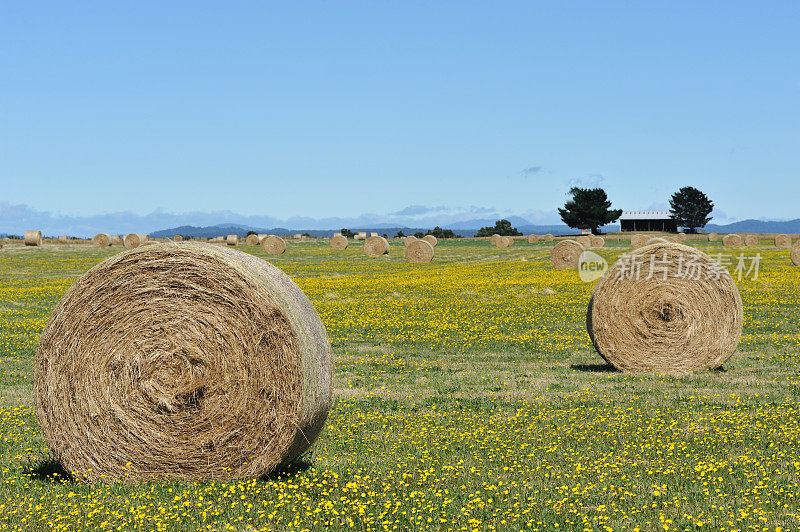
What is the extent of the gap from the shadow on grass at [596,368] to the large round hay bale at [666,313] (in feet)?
0.94

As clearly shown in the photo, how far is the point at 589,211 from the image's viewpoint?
122250 mm

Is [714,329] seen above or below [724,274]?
below

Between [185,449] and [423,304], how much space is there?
74.0 ft

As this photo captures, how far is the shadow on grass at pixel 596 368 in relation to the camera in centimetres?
1697

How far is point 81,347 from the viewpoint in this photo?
30.6 feet

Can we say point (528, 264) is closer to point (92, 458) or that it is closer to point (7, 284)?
point (7, 284)

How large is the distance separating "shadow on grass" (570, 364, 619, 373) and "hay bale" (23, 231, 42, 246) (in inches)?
2570

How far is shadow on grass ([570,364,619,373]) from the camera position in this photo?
668 inches

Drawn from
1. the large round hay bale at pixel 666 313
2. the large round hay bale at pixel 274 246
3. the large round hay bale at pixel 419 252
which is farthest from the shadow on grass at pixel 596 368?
the large round hay bale at pixel 274 246

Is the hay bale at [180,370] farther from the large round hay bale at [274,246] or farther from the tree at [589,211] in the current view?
the tree at [589,211]

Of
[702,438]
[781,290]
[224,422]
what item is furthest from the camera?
[781,290]

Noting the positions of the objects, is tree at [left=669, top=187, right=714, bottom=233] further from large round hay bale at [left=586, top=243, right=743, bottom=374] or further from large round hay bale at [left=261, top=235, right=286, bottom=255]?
large round hay bale at [left=586, top=243, right=743, bottom=374]

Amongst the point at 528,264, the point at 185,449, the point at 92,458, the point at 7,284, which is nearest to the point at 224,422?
the point at 185,449

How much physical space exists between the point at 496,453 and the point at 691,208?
137m
